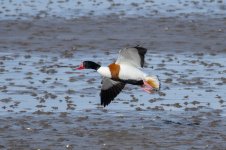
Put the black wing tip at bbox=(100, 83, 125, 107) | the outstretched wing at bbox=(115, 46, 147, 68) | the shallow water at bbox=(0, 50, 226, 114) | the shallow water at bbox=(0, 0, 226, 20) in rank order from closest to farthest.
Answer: the outstretched wing at bbox=(115, 46, 147, 68)
the black wing tip at bbox=(100, 83, 125, 107)
the shallow water at bbox=(0, 50, 226, 114)
the shallow water at bbox=(0, 0, 226, 20)

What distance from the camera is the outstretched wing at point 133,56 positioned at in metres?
15.2

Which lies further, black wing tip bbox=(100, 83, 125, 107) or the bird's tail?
black wing tip bbox=(100, 83, 125, 107)

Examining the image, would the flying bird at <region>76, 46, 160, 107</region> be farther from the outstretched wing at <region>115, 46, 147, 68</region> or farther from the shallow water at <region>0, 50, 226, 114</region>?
the shallow water at <region>0, 50, 226, 114</region>

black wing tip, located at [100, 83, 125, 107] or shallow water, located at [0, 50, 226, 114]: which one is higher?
black wing tip, located at [100, 83, 125, 107]

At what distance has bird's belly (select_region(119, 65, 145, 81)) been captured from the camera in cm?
1522

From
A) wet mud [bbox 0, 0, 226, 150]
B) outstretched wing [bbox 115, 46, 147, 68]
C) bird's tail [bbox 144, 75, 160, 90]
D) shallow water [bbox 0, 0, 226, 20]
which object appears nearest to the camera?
wet mud [bbox 0, 0, 226, 150]

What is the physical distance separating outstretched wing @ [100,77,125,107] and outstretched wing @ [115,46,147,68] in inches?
24.8

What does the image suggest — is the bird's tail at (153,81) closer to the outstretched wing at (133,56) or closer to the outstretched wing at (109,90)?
the outstretched wing at (133,56)

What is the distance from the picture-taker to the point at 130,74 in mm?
15266

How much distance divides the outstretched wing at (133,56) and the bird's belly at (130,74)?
11cm

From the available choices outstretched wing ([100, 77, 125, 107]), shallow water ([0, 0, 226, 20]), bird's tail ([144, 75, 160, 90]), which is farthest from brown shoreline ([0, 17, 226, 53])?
bird's tail ([144, 75, 160, 90])

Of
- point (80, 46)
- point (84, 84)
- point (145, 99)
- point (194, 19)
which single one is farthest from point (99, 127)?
point (194, 19)

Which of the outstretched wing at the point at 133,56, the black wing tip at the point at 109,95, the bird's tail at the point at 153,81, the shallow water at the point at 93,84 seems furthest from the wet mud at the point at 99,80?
the outstretched wing at the point at 133,56

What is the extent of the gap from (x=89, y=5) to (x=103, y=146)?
16061 mm
